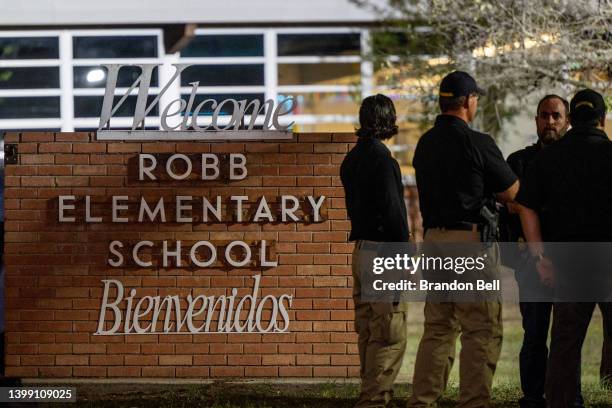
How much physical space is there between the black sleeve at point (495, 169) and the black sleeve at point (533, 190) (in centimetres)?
10

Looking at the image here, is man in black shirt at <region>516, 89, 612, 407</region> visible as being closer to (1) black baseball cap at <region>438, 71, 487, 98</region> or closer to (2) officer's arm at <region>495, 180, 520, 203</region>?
(2) officer's arm at <region>495, 180, 520, 203</region>

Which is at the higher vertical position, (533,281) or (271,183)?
(271,183)

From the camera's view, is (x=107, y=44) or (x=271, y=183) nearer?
(x=271, y=183)

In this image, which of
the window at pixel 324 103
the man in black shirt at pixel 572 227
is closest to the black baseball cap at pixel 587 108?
the man in black shirt at pixel 572 227

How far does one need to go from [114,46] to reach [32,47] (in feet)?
4.08

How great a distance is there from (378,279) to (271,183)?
1.72 metres

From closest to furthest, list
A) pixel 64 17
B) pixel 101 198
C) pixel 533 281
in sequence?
pixel 533 281 < pixel 101 198 < pixel 64 17

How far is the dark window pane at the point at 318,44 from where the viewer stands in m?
18.8

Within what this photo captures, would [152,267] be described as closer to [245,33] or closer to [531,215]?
[531,215]

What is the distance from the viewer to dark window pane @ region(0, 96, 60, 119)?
718 inches

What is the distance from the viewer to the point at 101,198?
8.34m

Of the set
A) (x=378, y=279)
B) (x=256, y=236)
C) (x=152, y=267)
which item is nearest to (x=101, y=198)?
(x=152, y=267)

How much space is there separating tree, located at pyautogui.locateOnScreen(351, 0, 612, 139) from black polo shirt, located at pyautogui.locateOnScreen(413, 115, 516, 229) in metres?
5.97

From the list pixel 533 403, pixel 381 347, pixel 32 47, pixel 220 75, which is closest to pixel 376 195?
pixel 381 347
